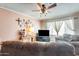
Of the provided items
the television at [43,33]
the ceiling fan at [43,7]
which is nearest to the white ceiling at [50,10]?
the ceiling fan at [43,7]

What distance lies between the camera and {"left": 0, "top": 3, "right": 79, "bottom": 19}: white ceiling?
1826 millimetres

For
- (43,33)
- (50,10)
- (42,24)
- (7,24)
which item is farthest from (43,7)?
(7,24)

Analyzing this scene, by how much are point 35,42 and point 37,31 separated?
0.53 ft

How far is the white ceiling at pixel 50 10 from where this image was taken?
1.83m

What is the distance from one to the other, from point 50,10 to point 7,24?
0.66 metres

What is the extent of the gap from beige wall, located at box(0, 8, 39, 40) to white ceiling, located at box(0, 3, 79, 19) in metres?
0.09

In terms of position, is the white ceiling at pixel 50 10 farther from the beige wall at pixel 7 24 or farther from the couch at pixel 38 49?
the couch at pixel 38 49

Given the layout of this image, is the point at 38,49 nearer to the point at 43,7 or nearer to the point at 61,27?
the point at 61,27

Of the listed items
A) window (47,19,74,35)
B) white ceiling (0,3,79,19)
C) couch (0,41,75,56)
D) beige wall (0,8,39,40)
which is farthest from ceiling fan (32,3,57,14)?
couch (0,41,75,56)

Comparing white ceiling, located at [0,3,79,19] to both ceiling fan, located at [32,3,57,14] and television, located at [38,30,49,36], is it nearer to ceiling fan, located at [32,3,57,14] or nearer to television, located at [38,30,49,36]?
ceiling fan, located at [32,3,57,14]

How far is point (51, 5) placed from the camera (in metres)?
1.88

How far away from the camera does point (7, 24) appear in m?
1.81

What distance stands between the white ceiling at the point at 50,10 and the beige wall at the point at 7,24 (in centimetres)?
9

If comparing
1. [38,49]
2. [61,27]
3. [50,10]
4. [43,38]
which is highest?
[50,10]
